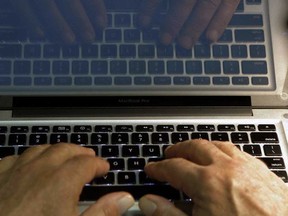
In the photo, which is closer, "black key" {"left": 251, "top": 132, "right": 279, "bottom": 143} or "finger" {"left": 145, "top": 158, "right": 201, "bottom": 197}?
"finger" {"left": 145, "top": 158, "right": 201, "bottom": 197}

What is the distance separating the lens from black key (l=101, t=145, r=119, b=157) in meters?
0.74

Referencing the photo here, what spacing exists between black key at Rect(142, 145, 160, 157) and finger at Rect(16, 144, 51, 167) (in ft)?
0.51

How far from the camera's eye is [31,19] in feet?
2.48

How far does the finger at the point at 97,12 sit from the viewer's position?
2.47ft

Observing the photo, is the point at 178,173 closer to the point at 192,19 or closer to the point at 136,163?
the point at 136,163

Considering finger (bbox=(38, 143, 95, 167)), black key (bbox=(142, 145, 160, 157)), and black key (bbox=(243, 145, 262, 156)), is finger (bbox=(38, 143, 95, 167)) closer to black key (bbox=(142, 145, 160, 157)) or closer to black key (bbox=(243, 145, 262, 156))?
black key (bbox=(142, 145, 160, 157))

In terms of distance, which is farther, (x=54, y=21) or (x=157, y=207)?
(x=54, y=21)

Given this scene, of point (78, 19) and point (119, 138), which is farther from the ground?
point (78, 19)

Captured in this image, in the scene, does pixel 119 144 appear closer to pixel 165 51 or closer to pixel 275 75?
pixel 165 51

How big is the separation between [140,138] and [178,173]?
0.12 metres

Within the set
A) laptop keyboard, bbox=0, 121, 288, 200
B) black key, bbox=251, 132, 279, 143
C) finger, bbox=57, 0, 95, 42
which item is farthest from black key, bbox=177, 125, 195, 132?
finger, bbox=57, 0, 95, 42

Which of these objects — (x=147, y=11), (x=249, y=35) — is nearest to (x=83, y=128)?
(x=147, y=11)

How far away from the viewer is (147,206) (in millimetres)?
653

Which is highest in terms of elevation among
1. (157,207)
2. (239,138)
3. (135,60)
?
(135,60)
